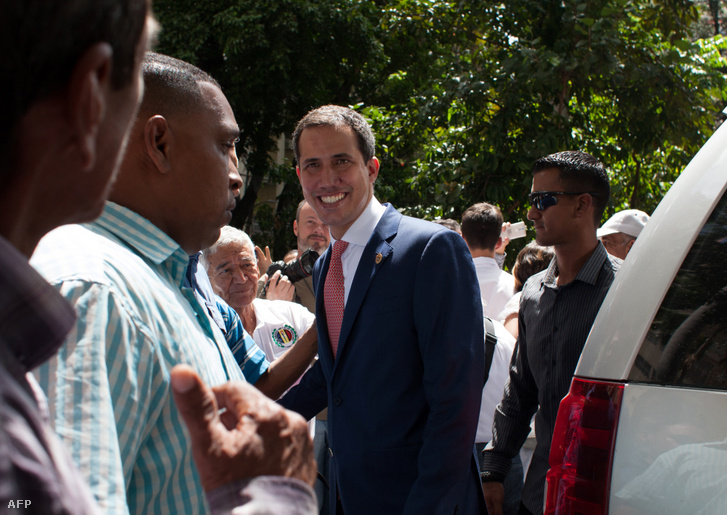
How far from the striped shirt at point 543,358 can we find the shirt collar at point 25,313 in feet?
8.21

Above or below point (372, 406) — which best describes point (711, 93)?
above

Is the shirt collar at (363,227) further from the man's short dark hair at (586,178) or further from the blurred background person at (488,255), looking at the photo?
the blurred background person at (488,255)

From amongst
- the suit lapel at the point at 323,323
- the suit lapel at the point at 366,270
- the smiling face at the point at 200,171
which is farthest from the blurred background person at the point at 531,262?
the smiling face at the point at 200,171

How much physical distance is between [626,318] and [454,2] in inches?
289

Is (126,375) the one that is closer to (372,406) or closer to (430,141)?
(372,406)

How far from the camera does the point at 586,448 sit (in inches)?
74.5

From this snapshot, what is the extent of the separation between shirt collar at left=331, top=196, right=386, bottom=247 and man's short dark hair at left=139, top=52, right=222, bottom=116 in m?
1.20

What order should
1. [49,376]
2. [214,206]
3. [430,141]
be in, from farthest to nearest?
1. [430,141]
2. [214,206]
3. [49,376]

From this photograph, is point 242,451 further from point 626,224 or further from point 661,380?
point 626,224

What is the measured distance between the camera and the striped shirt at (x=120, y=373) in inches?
40.7

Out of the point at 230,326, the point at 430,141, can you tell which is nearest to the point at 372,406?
the point at 230,326

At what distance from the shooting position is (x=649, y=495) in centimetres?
174

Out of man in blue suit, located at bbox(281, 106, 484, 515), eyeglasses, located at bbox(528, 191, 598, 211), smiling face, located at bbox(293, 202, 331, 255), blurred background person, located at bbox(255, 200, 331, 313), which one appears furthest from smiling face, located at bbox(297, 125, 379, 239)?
smiling face, located at bbox(293, 202, 331, 255)

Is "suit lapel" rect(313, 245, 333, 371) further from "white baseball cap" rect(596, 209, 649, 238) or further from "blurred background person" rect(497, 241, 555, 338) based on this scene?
"white baseball cap" rect(596, 209, 649, 238)
